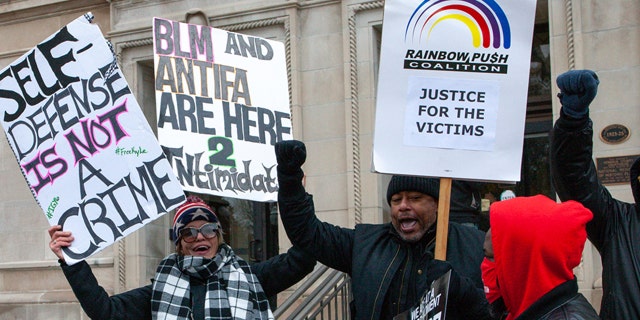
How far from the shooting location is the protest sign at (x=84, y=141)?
4430mm

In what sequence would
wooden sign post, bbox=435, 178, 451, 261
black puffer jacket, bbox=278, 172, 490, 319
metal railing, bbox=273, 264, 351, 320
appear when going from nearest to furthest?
wooden sign post, bbox=435, 178, 451, 261 → black puffer jacket, bbox=278, 172, 490, 319 → metal railing, bbox=273, 264, 351, 320

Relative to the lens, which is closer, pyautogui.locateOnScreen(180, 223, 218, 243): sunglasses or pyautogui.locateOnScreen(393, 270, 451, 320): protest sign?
pyautogui.locateOnScreen(393, 270, 451, 320): protest sign

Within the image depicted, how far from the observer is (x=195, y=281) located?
4262 millimetres

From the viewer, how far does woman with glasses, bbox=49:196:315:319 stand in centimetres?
415

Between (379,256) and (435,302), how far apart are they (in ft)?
2.05

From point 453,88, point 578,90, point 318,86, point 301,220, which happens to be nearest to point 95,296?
point 301,220

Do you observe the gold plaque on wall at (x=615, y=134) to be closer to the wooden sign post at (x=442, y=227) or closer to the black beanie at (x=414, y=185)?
the black beanie at (x=414, y=185)

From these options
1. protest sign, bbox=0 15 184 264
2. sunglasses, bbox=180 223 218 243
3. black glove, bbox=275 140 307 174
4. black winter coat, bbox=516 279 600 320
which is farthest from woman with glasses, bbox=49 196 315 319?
black winter coat, bbox=516 279 600 320

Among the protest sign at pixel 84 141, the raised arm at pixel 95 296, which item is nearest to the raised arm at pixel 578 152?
the protest sign at pixel 84 141

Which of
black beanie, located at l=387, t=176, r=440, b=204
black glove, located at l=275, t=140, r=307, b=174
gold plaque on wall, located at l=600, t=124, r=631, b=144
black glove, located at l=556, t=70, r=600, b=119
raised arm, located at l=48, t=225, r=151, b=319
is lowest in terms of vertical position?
raised arm, located at l=48, t=225, r=151, b=319

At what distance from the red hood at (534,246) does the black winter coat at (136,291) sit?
1.49 metres

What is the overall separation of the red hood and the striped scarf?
174cm

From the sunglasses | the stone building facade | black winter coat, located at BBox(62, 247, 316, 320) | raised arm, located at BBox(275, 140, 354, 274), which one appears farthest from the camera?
the stone building facade

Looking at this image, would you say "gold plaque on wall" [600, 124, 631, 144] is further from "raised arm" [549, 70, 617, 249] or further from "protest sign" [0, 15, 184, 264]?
"protest sign" [0, 15, 184, 264]
